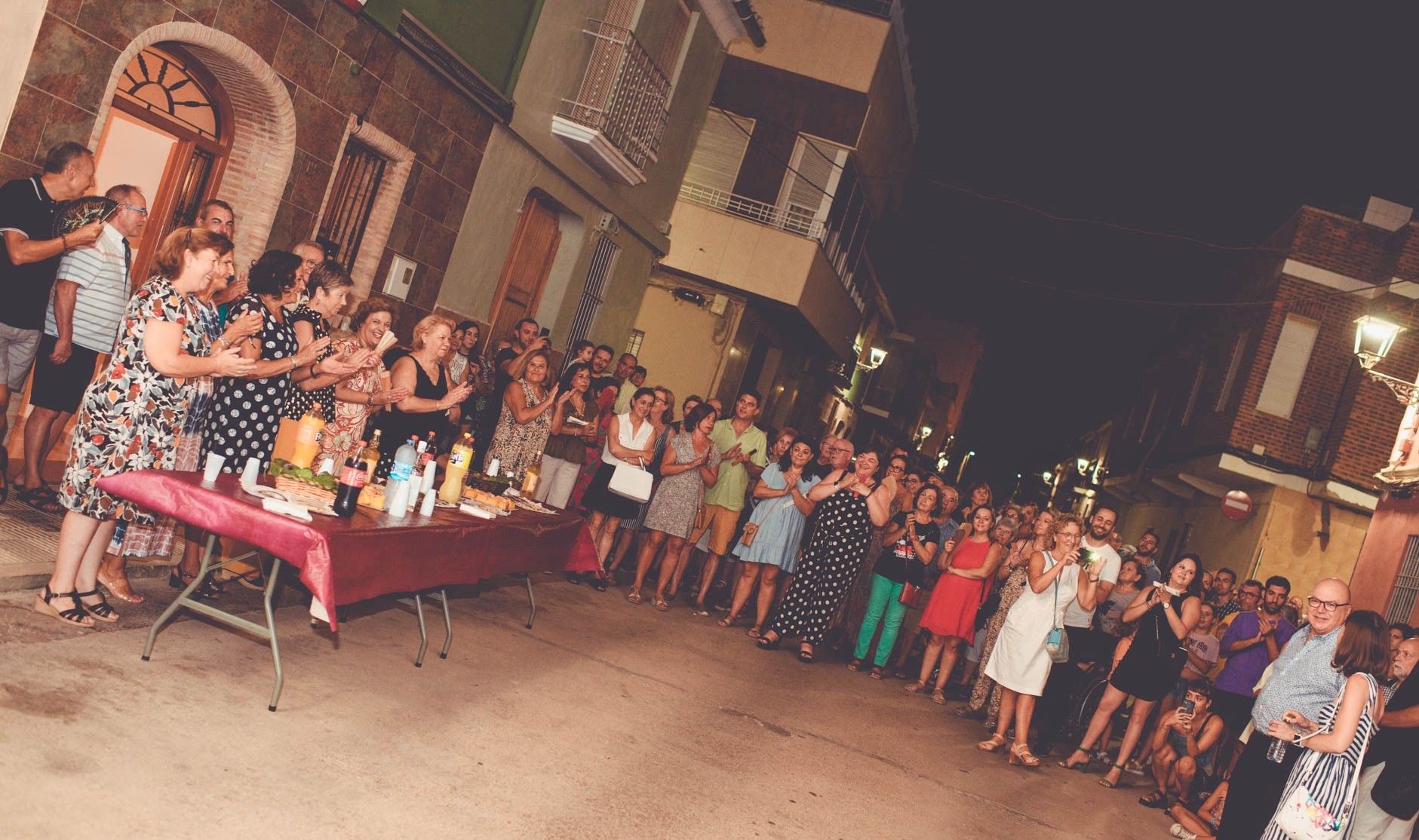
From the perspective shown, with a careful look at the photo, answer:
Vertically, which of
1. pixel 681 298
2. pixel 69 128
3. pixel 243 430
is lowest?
pixel 243 430

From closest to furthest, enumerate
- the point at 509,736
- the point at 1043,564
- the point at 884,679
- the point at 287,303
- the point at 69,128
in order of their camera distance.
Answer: the point at 509,736
the point at 287,303
the point at 69,128
the point at 1043,564
the point at 884,679

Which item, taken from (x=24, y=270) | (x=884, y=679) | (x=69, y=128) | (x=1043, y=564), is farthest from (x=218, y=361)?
(x=884, y=679)

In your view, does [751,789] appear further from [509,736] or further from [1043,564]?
[1043,564]

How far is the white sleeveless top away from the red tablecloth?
412 cm

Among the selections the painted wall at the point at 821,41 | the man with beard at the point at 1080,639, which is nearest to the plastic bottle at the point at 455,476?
the man with beard at the point at 1080,639

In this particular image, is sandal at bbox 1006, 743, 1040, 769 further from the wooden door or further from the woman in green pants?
the wooden door

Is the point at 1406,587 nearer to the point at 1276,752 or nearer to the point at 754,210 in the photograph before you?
the point at 1276,752

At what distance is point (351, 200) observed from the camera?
10945mm

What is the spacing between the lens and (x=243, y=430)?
21.7 feet

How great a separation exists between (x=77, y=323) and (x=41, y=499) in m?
1.16

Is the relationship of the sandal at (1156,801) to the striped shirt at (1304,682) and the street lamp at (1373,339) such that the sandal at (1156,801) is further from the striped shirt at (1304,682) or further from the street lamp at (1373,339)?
the street lamp at (1373,339)

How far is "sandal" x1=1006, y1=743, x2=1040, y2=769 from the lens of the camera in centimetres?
910

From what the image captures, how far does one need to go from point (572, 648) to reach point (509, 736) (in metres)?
2.50

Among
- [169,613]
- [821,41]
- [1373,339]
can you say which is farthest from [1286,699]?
[821,41]
